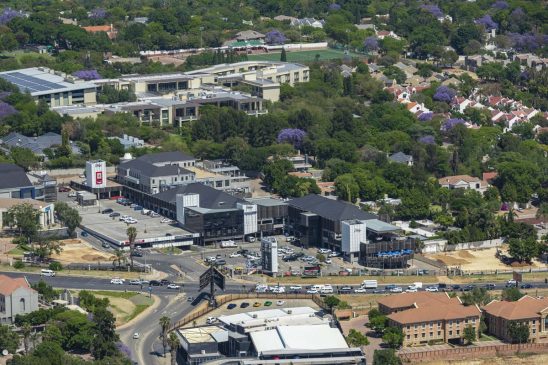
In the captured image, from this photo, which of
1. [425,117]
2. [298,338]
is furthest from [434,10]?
[298,338]

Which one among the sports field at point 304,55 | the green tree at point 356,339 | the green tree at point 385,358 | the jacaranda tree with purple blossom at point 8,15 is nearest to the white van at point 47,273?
the green tree at point 356,339

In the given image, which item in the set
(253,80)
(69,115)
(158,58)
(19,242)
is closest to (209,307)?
(19,242)

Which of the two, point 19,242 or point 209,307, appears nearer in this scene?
point 209,307

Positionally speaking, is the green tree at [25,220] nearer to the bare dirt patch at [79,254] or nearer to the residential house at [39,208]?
the residential house at [39,208]

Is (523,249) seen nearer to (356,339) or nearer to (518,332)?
(518,332)

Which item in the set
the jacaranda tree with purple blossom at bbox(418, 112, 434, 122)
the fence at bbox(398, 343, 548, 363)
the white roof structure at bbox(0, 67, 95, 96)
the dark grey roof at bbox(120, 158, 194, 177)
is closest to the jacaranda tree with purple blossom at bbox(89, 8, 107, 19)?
the white roof structure at bbox(0, 67, 95, 96)

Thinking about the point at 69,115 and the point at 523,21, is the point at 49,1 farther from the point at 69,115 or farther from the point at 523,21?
the point at 69,115
